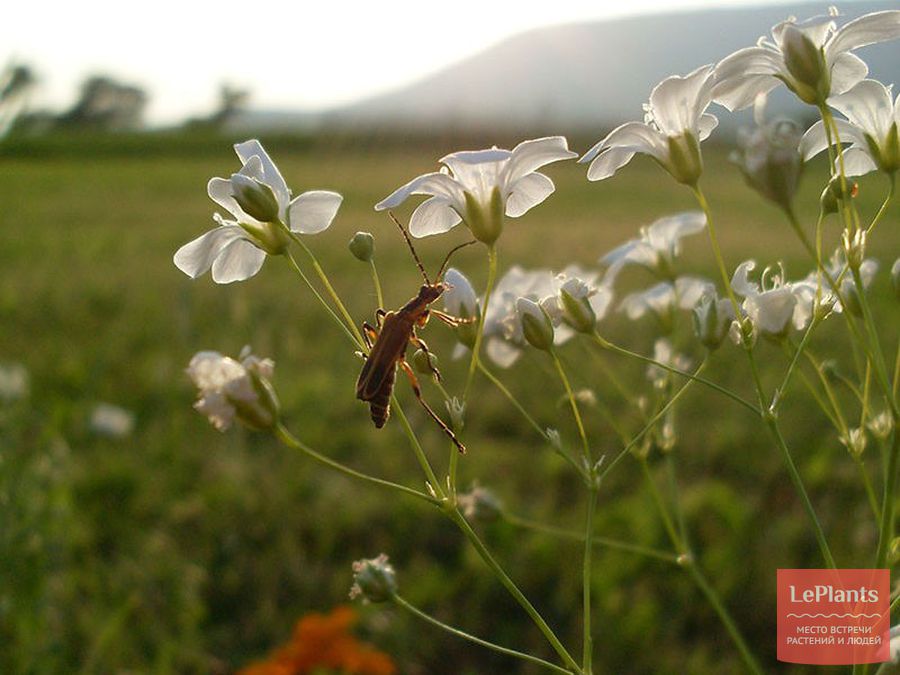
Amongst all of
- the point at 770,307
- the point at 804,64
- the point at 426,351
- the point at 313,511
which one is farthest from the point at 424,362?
the point at 313,511

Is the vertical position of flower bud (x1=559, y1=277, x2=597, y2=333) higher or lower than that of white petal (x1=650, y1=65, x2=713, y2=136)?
lower

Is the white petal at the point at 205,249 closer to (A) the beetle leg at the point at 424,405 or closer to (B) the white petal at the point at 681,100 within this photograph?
(A) the beetle leg at the point at 424,405

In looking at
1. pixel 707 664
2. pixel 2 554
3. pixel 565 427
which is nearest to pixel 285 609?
pixel 2 554

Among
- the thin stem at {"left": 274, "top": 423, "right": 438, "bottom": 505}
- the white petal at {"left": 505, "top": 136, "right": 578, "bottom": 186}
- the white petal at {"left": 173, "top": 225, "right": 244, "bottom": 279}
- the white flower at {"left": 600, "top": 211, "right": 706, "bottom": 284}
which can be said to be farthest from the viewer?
the white flower at {"left": 600, "top": 211, "right": 706, "bottom": 284}

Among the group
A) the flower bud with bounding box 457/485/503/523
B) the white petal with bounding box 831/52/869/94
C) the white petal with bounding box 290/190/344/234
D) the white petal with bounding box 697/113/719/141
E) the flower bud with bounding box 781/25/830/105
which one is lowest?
the flower bud with bounding box 457/485/503/523

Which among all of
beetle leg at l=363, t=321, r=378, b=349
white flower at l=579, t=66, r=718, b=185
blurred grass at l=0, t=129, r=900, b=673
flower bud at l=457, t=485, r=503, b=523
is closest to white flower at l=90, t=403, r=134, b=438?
blurred grass at l=0, t=129, r=900, b=673

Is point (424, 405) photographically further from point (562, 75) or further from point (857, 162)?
point (562, 75)

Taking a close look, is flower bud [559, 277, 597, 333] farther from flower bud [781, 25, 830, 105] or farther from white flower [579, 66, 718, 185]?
flower bud [781, 25, 830, 105]
